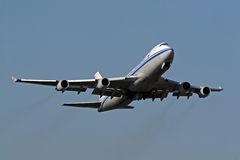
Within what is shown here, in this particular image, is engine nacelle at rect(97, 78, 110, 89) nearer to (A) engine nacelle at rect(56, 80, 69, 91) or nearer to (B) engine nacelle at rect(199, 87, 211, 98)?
(A) engine nacelle at rect(56, 80, 69, 91)

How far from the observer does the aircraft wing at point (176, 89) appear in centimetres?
9150

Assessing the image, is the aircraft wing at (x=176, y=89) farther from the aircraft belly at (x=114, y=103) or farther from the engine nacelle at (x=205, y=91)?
the aircraft belly at (x=114, y=103)

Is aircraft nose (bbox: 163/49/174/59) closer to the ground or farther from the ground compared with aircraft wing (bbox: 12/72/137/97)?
farther from the ground

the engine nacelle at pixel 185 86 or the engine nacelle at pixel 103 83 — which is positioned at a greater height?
the engine nacelle at pixel 103 83

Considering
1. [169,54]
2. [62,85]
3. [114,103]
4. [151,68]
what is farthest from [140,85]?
[62,85]

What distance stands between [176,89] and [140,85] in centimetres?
581

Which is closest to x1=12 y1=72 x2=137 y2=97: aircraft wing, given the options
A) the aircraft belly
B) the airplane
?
the airplane

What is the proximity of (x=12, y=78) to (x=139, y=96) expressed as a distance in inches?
542

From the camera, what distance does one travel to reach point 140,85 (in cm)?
8881

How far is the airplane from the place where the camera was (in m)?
86.8

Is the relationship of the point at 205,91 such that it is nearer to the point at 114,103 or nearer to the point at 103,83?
the point at 114,103

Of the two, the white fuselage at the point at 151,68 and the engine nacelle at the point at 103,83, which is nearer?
the white fuselage at the point at 151,68

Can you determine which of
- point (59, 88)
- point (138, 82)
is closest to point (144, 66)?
point (138, 82)

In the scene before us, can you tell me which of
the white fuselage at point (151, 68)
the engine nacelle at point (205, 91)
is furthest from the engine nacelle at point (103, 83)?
the engine nacelle at point (205, 91)
